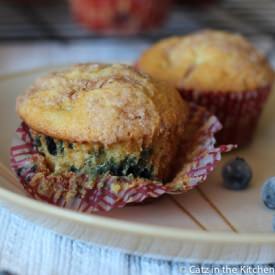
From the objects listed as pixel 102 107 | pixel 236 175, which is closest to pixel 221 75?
pixel 236 175

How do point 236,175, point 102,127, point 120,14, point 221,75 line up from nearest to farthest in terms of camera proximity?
point 102,127
point 236,175
point 221,75
point 120,14

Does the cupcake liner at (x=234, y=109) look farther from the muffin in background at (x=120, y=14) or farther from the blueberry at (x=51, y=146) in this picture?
the muffin in background at (x=120, y=14)

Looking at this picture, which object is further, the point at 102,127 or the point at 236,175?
the point at 236,175

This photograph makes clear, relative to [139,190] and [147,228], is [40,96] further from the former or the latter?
[147,228]

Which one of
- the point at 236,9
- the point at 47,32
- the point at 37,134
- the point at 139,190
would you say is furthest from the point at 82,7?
the point at 139,190

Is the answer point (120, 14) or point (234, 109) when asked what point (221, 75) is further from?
point (120, 14)

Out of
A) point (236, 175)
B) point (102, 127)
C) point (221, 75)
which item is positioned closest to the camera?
point (102, 127)
